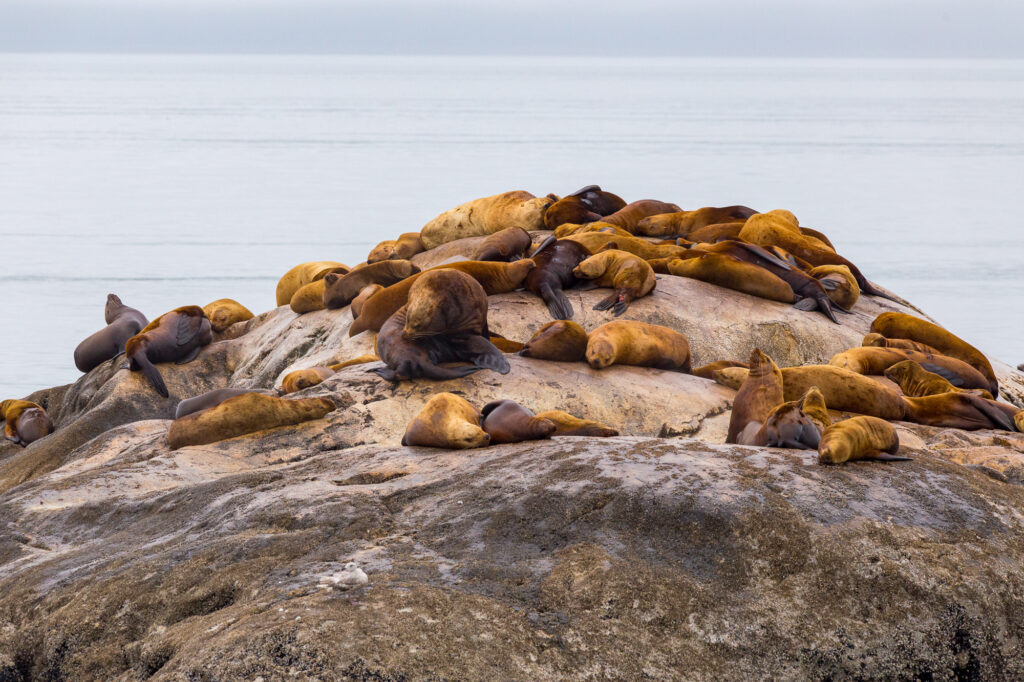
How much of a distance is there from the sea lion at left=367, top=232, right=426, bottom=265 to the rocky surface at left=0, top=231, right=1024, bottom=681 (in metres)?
5.05

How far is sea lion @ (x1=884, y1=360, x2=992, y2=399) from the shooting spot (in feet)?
19.0

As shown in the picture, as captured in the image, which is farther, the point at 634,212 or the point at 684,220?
the point at 634,212

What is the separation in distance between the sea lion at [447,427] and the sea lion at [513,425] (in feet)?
0.21

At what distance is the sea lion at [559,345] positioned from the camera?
5703mm

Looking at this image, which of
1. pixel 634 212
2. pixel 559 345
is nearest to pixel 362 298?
pixel 559 345

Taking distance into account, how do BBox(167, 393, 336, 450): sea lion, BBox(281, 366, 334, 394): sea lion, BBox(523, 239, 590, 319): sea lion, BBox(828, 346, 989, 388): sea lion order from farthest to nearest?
BBox(523, 239, 590, 319): sea lion < BBox(828, 346, 989, 388): sea lion < BBox(281, 366, 334, 394): sea lion < BBox(167, 393, 336, 450): sea lion

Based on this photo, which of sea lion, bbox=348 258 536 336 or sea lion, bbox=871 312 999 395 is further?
sea lion, bbox=871 312 999 395

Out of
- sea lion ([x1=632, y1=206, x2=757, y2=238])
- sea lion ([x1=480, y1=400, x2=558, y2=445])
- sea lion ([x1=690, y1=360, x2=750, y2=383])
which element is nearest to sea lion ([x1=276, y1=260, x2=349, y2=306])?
sea lion ([x1=632, y1=206, x2=757, y2=238])

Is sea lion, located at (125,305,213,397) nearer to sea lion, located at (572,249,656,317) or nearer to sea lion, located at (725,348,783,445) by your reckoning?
sea lion, located at (572,249,656,317)

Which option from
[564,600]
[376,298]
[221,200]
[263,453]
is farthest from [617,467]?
[221,200]

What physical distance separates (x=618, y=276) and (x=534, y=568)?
4.07 meters

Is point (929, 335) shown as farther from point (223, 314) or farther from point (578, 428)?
point (223, 314)

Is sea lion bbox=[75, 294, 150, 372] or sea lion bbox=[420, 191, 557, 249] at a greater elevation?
sea lion bbox=[420, 191, 557, 249]

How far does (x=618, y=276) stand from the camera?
6785 mm
